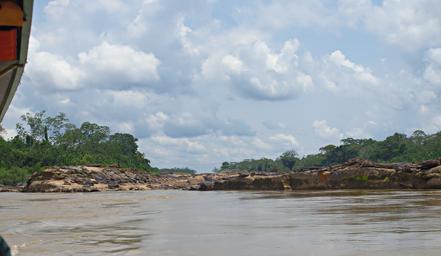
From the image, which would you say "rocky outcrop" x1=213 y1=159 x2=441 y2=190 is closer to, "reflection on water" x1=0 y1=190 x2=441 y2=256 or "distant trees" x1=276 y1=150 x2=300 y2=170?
"reflection on water" x1=0 y1=190 x2=441 y2=256

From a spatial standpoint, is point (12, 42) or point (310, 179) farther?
point (310, 179)

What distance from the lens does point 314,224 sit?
7605 millimetres

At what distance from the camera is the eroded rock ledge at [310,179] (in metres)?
21.2

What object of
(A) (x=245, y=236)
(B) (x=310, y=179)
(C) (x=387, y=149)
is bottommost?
(A) (x=245, y=236)

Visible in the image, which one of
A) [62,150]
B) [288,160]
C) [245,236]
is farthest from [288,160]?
[245,236]

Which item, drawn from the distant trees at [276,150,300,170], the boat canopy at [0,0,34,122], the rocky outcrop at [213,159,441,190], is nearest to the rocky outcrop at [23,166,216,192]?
the rocky outcrop at [213,159,441,190]

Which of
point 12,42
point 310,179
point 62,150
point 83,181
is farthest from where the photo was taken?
point 62,150

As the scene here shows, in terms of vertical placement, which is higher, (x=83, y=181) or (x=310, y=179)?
(x=83, y=181)

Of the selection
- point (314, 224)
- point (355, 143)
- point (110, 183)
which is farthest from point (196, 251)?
point (355, 143)

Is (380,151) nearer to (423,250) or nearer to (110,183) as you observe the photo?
(110,183)

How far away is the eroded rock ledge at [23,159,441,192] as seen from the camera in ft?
69.7

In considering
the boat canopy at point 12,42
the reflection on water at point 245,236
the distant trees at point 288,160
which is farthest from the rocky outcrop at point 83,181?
the distant trees at point 288,160

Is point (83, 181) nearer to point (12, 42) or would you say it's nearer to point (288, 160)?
point (12, 42)

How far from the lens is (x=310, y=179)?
24.3m
